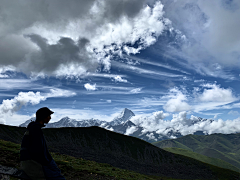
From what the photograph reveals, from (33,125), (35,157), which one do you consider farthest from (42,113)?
(35,157)

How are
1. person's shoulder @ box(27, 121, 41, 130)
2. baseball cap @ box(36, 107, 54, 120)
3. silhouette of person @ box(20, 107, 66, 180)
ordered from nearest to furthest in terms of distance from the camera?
1. silhouette of person @ box(20, 107, 66, 180)
2. person's shoulder @ box(27, 121, 41, 130)
3. baseball cap @ box(36, 107, 54, 120)

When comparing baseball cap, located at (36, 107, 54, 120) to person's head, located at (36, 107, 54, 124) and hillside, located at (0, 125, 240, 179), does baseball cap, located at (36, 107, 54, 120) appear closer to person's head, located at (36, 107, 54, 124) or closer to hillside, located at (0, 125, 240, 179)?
person's head, located at (36, 107, 54, 124)

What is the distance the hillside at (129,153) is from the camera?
9719 centimetres

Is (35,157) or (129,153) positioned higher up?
(35,157)

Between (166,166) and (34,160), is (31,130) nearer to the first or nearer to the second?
(34,160)

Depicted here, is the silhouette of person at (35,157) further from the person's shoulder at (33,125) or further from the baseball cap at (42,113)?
the baseball cap at (42,113)

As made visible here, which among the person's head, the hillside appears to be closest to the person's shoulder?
the person's head

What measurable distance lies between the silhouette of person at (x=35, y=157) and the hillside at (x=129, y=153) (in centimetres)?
9612

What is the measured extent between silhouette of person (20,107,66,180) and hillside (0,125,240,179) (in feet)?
315

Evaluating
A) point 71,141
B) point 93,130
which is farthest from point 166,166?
point 71,141

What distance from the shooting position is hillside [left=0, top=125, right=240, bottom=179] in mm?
97188

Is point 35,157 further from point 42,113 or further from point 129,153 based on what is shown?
point 129,153

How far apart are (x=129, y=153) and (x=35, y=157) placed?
419 ft

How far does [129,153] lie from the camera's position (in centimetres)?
12219
